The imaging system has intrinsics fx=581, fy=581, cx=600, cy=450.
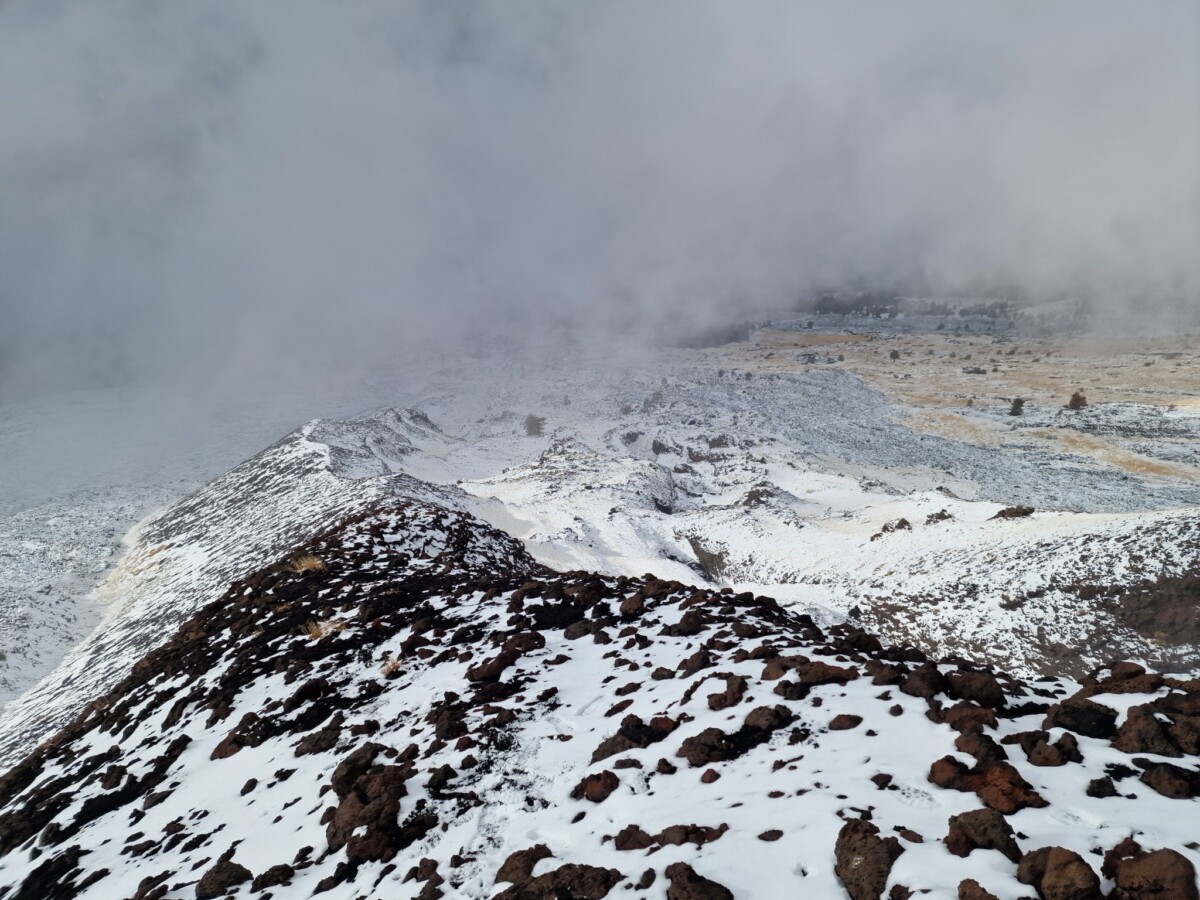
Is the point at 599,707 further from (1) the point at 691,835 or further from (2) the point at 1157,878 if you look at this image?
(2) the point at 1157,878

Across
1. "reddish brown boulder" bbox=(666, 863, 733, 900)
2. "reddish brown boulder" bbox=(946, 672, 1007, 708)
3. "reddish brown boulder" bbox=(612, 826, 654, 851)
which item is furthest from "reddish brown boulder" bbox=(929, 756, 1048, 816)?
"reddish brown boulder" bbox=(612, 826, 654, 851)

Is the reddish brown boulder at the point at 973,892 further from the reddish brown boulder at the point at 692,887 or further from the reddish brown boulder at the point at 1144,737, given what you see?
the reddish brown boulder at the point at 1144,737

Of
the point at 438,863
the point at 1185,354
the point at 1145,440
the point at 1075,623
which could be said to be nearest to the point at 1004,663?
the point at 1075,623

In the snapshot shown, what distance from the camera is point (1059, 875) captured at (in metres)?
3.06

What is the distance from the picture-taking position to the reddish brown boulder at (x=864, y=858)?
3441mm

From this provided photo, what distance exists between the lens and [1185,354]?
6419 centimetres

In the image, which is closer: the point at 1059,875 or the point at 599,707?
the point at 1059,875

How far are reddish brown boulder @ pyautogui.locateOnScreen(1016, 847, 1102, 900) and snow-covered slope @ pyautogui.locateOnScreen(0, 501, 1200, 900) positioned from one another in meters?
Result: 0.01

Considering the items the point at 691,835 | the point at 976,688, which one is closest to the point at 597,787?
the point at 691,835

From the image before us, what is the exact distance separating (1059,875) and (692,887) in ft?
6.53

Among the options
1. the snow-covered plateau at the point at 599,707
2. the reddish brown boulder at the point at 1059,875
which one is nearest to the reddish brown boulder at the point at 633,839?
the snow-covered plateau at the point at 599,707

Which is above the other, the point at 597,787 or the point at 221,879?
the point at 597,787

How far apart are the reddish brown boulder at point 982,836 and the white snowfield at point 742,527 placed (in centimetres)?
1281

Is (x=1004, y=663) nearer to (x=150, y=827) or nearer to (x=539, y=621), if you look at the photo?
(x=539, y=621)
